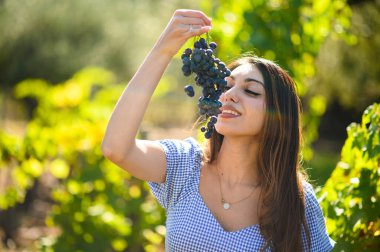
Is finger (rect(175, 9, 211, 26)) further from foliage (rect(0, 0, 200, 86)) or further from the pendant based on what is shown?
foliage (rect(0, 0, 200, 86))

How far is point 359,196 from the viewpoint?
8.57ft

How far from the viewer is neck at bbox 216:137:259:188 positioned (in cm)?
255

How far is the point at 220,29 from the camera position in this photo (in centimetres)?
417

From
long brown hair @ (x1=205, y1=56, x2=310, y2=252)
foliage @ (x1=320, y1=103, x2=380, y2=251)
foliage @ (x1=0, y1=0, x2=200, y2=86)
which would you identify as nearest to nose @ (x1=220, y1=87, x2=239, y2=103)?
long brown hair @ (x1=205, y1=56, x2=310, y2=252)

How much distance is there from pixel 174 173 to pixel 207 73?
489 millimetres

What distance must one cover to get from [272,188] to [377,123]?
1.71 feet

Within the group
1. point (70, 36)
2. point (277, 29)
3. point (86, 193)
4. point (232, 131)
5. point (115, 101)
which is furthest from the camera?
point (70, 36)

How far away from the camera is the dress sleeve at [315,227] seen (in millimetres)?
2482

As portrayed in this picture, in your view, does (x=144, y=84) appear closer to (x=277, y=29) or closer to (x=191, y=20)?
(x=191, y=20)

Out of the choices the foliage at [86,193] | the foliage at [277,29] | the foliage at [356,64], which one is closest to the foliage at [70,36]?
the foliage at [356,64]

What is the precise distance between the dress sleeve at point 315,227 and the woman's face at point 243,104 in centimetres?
33

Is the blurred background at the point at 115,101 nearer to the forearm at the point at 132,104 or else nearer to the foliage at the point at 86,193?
the foliage at the point at 86,193

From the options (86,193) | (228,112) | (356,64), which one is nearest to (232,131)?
(228,112)

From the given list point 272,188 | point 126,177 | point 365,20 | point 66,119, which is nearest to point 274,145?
point 272,188
